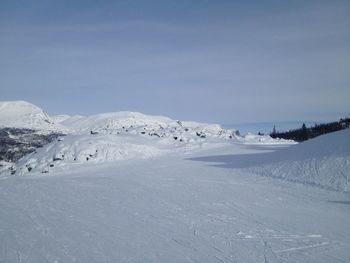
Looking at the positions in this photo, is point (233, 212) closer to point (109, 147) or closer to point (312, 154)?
point (312, 154)

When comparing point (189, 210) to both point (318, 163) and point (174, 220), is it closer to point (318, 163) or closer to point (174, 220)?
point (174, 220)

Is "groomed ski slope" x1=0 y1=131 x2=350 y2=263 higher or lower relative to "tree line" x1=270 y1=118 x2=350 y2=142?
lower

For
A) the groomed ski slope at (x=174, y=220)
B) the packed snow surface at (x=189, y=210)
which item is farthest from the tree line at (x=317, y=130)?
the groomed ski slope at (x=174, y=220)

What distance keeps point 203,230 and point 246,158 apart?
56.1 feet

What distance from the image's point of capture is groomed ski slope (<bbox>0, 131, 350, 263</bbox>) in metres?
8.82

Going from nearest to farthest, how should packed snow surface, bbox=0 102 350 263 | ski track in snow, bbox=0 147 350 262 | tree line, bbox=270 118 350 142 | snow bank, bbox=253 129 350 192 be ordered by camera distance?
ski track in snow, bbox=0 147 350 262 < packed snow surface, bbox=0 102 350 263 < snow bank, bbox=253 129 350 192 < tree line, bbox=270 118 350 142

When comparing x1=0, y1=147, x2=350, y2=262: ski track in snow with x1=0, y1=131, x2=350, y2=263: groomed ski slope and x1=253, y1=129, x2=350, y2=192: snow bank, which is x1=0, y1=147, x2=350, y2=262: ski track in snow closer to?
x1=0, y1=131, x2=350, y2=263: groomed ski slope

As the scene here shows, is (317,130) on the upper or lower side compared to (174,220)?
upper

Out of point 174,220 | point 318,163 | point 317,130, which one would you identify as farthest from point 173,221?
point 317,130

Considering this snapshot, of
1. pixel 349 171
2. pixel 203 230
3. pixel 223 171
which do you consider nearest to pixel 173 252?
pixel 203 230

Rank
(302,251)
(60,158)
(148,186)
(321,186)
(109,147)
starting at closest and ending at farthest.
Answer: (302,251) → (321,186) → (148,186) → (60,158) → (109,147)

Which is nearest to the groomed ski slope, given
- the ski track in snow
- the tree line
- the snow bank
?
the ski track in snow

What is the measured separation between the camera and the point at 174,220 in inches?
471

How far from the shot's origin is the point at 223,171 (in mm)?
23078
